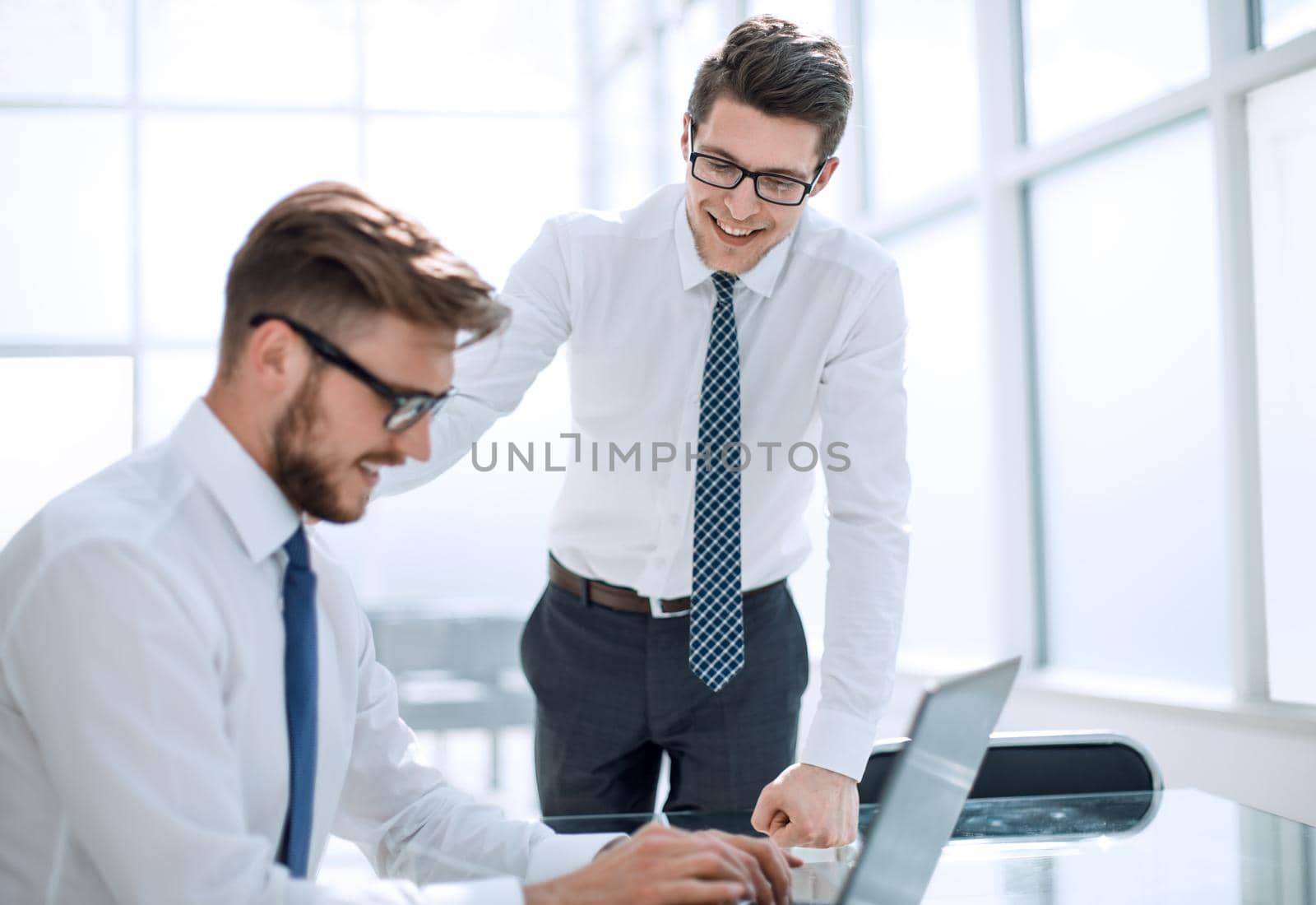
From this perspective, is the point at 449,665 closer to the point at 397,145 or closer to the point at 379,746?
the point at 397,145

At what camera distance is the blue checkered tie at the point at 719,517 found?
192 cm

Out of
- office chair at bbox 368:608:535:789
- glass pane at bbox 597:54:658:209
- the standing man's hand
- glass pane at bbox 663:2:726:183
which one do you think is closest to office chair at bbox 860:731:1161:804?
the standing man's hand

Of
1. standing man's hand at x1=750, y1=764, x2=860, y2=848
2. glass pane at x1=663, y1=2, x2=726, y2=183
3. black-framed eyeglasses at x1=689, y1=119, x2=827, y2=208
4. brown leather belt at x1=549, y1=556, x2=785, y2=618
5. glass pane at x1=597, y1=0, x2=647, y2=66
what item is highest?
glass pane at x1=597, y1=0, x2=647, y2=66

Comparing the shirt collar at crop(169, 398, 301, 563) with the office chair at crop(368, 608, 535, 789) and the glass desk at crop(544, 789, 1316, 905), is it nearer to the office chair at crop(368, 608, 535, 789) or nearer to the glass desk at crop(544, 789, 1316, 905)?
the glass desk at crop(544, 789, 1316, 905)

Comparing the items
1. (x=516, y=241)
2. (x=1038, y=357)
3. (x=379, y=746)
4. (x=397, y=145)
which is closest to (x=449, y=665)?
(x=516, y=241)

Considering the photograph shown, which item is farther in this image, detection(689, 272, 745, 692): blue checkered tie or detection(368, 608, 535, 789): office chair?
detection(368, 608, 535, 789): office chair

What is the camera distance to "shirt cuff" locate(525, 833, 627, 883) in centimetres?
128

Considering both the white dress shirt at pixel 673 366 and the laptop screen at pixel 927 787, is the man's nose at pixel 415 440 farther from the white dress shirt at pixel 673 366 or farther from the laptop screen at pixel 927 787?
the white dress shirt at pixel 673 366

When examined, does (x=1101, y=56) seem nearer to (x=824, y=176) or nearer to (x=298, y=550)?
(x=824, y=176)

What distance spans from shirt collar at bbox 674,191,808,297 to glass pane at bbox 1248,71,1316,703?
1.24 metres

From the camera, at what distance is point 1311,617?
2.65 m

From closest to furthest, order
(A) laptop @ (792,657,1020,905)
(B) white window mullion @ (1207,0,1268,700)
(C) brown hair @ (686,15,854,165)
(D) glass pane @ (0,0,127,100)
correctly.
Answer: (A) laptop @ (792,657,1020,905)
(C) brown hair @ (686,15,854,165)
(B) white window mullion @ (1207,0,1268,700)
(D) glass pane @ (0,0,127,100)

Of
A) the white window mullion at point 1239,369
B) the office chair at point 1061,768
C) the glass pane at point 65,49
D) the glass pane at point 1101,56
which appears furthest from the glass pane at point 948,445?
the glass pane at point 65,49

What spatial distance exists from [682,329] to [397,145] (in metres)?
4.40
